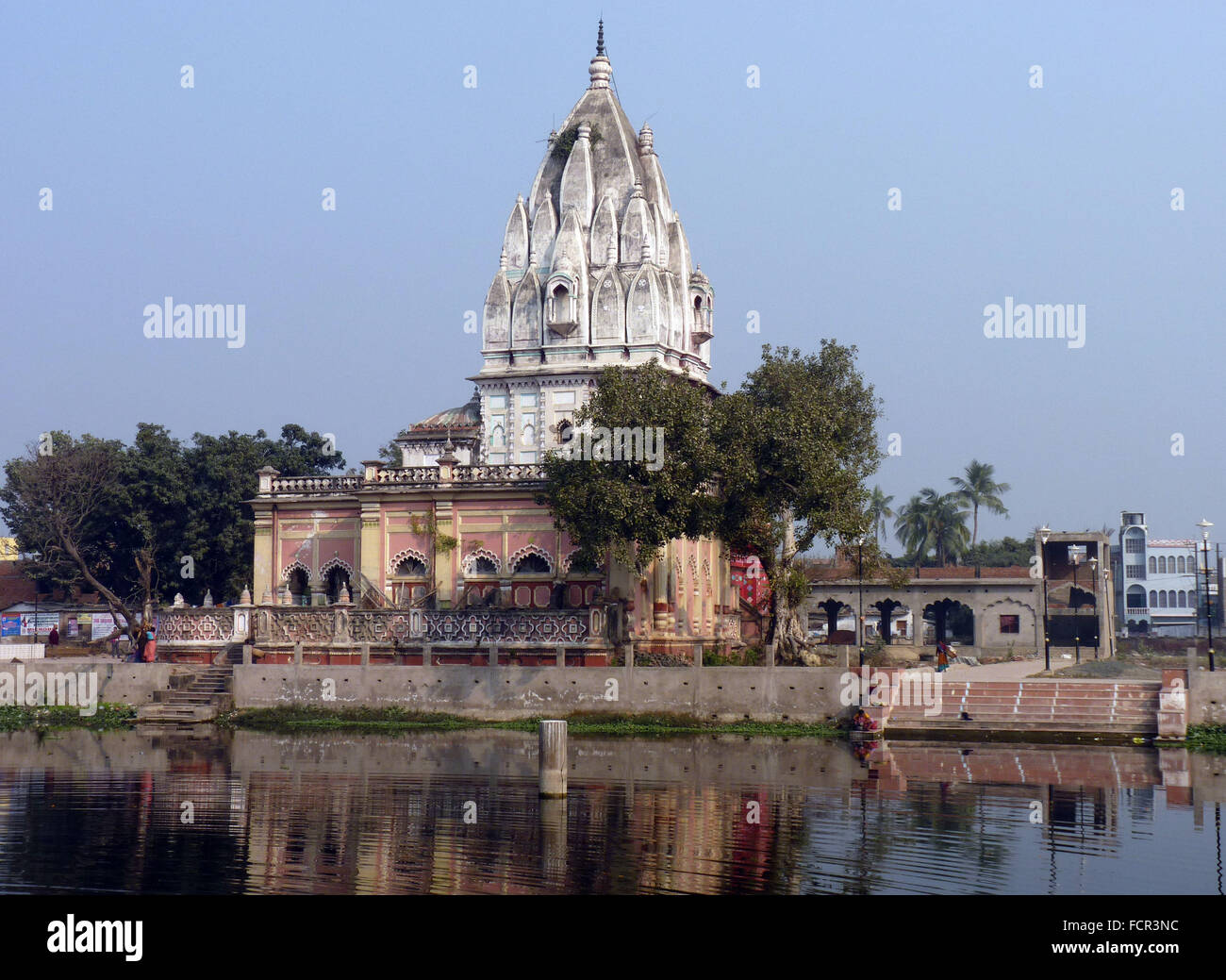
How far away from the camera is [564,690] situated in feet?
123

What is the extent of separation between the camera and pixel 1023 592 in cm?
6712

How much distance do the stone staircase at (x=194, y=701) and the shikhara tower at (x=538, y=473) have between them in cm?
254

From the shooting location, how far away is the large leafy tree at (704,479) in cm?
3750

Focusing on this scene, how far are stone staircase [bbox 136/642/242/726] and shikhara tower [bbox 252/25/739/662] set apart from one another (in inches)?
100

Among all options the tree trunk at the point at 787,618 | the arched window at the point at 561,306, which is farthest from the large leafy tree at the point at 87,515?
the tree trunk at the point at 787,618

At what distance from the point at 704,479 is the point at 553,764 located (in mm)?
14422

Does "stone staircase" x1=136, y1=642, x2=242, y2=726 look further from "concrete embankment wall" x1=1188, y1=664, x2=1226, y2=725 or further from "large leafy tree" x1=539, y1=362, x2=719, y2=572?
"concrete embankment wall" x1=1188, y1=664, x2=1226, y2=725

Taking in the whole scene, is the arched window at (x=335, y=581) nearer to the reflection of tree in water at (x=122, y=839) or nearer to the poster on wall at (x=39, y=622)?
the reflection of tree in water at (x=122, y=839)

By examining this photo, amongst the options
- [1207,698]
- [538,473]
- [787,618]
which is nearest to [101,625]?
[538,473]

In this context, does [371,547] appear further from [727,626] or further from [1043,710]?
[1043,710]

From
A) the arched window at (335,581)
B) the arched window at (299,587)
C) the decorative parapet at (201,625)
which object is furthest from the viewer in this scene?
the arched window at (299,587)
